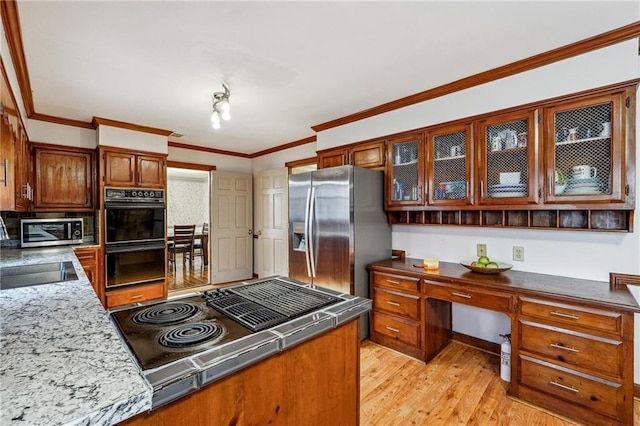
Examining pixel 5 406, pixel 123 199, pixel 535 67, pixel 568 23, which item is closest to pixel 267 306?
pixel 5 406

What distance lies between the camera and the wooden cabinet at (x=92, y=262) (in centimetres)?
343

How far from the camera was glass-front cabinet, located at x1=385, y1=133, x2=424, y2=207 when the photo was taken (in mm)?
2977

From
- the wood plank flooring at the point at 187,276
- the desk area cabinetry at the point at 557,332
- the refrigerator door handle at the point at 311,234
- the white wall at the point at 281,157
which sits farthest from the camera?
the wood plank flooring at the point at 187,276

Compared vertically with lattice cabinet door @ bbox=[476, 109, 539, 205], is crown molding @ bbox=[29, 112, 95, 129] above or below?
above

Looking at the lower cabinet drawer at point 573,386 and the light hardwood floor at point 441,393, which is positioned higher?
the lower cabinet drawer at point 573,386

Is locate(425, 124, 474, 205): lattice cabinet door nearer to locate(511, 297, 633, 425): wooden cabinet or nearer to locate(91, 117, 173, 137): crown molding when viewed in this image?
locate(511, 297, 633, 425): wooden cabinet

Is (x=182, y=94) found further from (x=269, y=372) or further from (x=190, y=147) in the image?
(x=269, y=372)

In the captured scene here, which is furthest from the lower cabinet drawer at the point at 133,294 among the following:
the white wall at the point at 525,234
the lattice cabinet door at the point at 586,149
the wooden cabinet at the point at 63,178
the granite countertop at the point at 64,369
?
the lattice cabinet door at the point at 586,149

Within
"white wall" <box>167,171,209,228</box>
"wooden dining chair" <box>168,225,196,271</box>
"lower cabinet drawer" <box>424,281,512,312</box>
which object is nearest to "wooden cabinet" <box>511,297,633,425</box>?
"lower cabinet drawer" <box>424,281,512,312</box>

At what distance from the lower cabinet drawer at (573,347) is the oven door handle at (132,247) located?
4.16 meters

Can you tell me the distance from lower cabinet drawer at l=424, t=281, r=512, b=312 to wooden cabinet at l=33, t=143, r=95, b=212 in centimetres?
423

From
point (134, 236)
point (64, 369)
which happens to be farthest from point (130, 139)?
point (64, 369)

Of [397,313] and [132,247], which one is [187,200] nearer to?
[132,247]

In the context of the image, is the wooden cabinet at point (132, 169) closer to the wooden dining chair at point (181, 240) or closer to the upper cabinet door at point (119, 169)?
the upper cabinet door at point (119, 169)
